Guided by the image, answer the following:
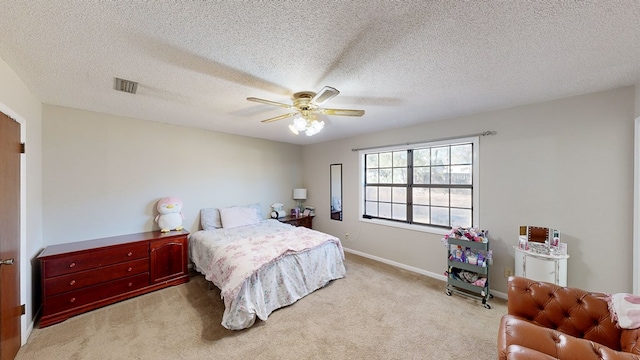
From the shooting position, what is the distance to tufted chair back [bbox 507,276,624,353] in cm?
138

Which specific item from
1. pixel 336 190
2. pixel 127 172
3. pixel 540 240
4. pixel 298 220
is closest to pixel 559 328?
pixel 540 240

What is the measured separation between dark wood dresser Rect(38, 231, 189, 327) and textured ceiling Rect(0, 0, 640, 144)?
67.0 inches

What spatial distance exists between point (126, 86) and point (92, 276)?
2.13 meters

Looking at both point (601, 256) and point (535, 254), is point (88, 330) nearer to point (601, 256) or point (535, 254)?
point (535, 254)

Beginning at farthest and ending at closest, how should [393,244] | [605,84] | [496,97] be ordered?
1. [393,244]
2. [496,97]
3. [605,84]

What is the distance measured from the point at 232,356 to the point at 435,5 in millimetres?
2775

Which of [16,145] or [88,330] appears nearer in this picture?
[16,145]

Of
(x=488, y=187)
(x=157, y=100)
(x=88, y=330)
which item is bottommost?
(x=88, y=330)

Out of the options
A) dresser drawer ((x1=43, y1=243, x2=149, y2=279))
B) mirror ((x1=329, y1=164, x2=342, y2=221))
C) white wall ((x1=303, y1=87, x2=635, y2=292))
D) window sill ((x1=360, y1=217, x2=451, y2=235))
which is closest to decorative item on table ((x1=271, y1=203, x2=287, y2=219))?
mirror ((x1=329, y1=164, x2=342, y2=221))

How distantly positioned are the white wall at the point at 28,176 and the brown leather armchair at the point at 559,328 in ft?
12.3

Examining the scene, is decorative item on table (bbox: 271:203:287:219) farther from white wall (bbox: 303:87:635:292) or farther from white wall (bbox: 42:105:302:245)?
white wall (bbox: 303:87:635:292)

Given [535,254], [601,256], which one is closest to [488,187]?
[535,254]

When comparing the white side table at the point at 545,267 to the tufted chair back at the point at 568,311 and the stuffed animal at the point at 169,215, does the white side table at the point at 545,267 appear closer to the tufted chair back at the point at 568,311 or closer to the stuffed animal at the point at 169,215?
the tufted chair back at the point at 568,311

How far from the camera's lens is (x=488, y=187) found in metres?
2.91
